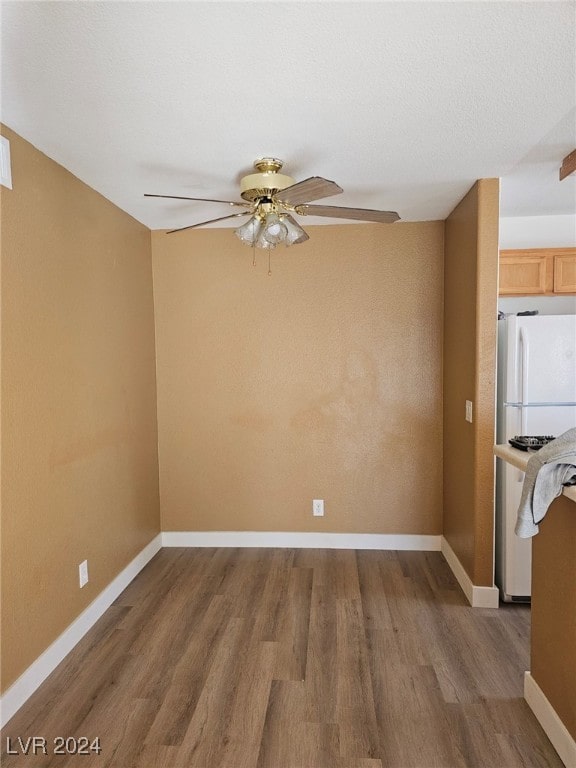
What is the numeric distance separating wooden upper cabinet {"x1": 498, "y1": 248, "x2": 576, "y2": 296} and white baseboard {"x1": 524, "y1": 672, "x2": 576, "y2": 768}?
2.49m

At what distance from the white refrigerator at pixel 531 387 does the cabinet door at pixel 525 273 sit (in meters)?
0.81

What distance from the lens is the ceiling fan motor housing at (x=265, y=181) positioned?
2154mm

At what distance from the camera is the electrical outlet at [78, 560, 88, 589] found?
2449mm

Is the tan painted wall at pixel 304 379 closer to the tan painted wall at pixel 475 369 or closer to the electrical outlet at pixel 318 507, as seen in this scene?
the electrical outlet at pixel 318 507

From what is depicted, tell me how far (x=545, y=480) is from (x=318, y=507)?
7.27 ft

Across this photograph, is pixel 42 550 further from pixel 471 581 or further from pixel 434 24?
pixel 434 24

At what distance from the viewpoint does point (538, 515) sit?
4.99 ft

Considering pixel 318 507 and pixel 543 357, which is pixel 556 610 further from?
pixel 318 507

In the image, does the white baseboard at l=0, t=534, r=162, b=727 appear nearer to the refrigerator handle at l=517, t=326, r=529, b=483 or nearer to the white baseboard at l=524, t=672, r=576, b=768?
the white baseboard at l=524, t=672, r=576, b=768

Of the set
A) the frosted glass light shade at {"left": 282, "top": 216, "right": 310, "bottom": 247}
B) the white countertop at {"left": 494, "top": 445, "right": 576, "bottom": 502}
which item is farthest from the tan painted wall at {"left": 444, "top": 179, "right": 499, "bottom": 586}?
the frosted glass light shade at {"left": 282, "top": 216, "right": 310, "bottom": 247}

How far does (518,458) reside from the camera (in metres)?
1.76

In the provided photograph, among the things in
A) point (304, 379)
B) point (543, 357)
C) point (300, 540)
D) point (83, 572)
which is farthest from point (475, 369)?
point (83, 572)

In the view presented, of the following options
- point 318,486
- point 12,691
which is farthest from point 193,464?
point 12,691

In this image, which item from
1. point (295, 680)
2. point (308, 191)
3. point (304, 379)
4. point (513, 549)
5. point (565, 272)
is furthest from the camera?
point (304, 379)
